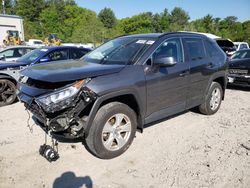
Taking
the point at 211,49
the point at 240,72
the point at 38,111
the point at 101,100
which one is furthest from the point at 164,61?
the point at 240,72

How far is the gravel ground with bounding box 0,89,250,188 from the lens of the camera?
332 centimetres

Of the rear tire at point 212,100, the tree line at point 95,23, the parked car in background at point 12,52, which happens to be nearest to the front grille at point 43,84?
the rear tire at point 212,100

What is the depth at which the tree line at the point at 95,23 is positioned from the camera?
48562mm

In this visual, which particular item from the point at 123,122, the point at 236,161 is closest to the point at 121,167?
the point at 123,122

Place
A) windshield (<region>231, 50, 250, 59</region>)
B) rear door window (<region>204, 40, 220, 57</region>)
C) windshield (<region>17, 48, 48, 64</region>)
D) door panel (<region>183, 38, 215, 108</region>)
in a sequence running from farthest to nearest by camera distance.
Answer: windshield (<region>231, 50, 250, 59</region>), windshield (<region>17, 48, 48, 64</region>), rear door window (<region>204, 40, 220, 57</region>), door panel (<region>183, 38, 215, 108</region>)

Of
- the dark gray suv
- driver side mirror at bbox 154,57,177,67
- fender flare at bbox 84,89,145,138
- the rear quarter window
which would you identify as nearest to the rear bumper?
the rear quarter window

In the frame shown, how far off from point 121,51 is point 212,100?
8.84 ft

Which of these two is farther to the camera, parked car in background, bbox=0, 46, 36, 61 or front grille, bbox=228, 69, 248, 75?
parked car in background, bbox=0, 46, 36, 61

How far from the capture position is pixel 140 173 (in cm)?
350

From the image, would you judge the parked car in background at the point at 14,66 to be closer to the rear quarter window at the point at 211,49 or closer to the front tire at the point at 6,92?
the front tire at the point at 6,92

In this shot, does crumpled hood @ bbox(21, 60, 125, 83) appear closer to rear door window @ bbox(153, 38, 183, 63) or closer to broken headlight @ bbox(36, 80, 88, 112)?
broken headlight @ bbox(36, 80, 88, 112)

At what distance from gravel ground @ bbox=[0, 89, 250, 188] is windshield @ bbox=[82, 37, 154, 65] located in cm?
150

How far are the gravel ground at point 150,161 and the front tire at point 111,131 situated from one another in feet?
0.54

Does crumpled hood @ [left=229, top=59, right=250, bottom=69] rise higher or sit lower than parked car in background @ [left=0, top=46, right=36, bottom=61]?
lower
